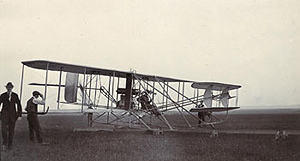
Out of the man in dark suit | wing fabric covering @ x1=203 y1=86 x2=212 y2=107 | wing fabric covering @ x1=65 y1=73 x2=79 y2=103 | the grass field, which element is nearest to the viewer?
the grass field

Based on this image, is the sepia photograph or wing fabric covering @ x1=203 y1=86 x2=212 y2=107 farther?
wing fabric covering @ x1=203 y1=86 x2=212 y2=107

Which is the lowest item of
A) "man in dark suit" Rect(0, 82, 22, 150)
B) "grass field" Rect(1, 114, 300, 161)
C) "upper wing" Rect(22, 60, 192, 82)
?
"grass field" Rect(1, 114, 300, 161)

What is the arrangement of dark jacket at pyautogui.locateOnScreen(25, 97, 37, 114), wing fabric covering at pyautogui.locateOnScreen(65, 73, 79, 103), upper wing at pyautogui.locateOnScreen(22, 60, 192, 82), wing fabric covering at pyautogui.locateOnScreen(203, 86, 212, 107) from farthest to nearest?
wing fabric covering at pyautogui.locateOnScreen(203, 86, 212, 107)
wing fabric covering at pyautogui.locateOnScreen(65, 73, 79, 103)
upper wing at pyautogui.locateOnScreen(22, 60, 192, 82)
dark jacket at pyautogui.locateOnScreen(25, 97, 37, 114)

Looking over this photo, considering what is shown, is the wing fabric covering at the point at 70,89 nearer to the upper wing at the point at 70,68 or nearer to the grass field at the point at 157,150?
the upper wing at the point at 70,68

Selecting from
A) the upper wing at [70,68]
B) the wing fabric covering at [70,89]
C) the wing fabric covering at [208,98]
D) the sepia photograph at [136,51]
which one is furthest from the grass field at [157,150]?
the wing fabric covering at [70,89]

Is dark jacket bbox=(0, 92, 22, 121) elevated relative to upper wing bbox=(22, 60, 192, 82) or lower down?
lower down

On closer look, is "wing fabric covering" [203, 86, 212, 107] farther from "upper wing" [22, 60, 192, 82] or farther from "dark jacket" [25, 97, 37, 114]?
"dark jacket" [25, 97, 37, 114]

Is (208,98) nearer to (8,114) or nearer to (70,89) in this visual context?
(70,89)

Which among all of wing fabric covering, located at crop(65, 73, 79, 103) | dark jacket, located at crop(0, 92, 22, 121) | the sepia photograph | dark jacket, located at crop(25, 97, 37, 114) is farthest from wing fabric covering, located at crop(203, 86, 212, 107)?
dark jacket, located at crop(0, 92, 22, 121)

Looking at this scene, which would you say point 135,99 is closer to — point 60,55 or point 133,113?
point 133,113

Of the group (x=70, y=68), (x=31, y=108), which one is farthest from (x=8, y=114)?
(x=70, y=68)

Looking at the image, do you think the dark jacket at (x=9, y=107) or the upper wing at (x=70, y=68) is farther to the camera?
the upper wing at (x=70, y=68)

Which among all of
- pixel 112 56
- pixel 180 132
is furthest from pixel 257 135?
pixel 112 56
